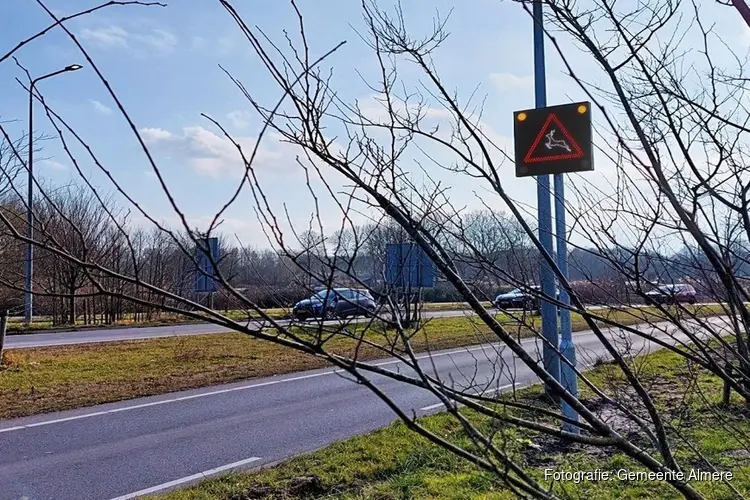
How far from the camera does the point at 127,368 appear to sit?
11.1 m

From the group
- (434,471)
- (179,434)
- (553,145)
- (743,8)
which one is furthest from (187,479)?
(743,8)

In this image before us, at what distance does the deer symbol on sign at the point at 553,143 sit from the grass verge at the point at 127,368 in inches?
164

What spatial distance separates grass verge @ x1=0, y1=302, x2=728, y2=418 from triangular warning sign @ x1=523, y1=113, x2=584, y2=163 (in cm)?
414

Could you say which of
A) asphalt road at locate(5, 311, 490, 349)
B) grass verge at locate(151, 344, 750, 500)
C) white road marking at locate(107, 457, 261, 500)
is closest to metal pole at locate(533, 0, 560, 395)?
grass verge at locate(151, 344, 750, 500)

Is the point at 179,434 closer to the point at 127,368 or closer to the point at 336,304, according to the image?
the point at 127,368

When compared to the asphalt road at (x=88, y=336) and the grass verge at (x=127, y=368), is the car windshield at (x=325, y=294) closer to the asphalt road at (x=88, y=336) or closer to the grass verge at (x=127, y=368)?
the grass verge at (x=127, y=368)

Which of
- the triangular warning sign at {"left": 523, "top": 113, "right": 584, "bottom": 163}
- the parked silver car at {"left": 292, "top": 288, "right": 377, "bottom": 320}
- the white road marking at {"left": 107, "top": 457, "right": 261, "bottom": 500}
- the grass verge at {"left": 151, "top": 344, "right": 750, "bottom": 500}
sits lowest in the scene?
the white road marking at {"left": 107, "top": 457, "right": 261, "bottom": 500}

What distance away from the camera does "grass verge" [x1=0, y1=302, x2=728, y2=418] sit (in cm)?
856

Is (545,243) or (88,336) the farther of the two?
(88,336)

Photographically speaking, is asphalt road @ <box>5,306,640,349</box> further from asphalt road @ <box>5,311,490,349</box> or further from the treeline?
the treeline

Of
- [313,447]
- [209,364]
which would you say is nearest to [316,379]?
[209,364]

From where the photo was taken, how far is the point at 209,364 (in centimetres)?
1169

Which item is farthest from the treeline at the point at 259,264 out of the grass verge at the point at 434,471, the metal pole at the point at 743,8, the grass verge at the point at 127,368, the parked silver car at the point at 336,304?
the grass verge at the point at 127,368

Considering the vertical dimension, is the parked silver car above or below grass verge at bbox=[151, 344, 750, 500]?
above
